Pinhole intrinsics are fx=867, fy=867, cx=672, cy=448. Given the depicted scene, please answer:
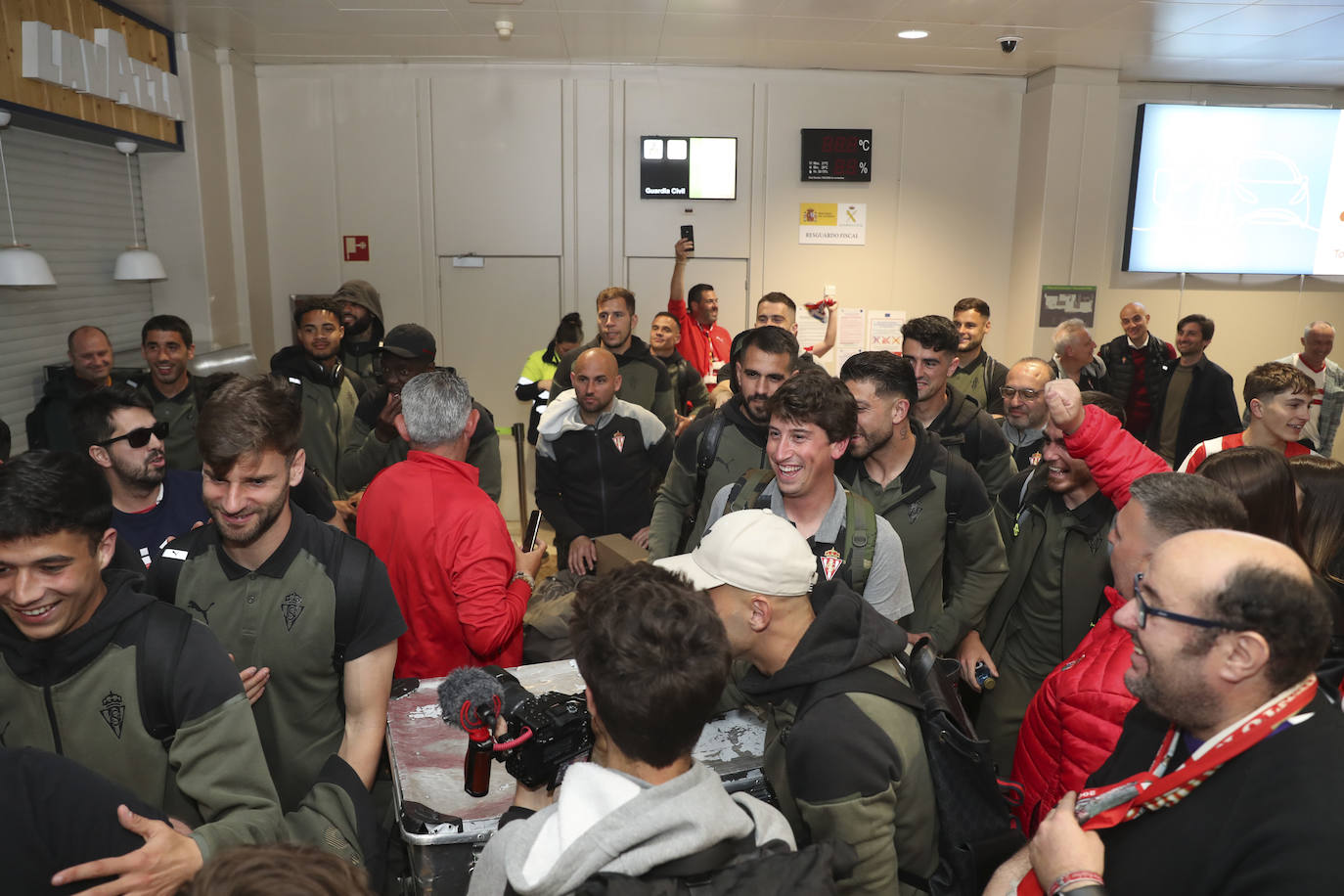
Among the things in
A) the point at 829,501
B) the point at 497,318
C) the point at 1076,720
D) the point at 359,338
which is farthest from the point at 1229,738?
the point at 497,318

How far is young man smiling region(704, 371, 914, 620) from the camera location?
252 centimetres

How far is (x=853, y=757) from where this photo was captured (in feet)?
5.06

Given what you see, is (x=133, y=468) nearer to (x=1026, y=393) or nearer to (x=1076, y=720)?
(x=1076, y=720)

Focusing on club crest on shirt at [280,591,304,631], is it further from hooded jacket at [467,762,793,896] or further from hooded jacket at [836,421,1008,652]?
hooded jacket at [836,421,1008,652]

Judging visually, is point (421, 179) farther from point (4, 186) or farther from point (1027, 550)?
point (1027, 550)

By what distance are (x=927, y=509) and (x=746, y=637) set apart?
1360 mm

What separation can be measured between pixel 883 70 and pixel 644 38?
2211 millimetres

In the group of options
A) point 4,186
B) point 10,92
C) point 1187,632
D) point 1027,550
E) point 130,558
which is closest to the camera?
point 1187,632

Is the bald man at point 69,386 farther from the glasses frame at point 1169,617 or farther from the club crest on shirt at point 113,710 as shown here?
the glasses frame at point 1169,617

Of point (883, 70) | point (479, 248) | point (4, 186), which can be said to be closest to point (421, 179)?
point (479, 248)

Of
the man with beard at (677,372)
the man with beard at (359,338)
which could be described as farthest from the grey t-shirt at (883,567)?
the man with beard at (359,338)

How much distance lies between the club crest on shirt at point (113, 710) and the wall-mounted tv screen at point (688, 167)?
6242 millimetres

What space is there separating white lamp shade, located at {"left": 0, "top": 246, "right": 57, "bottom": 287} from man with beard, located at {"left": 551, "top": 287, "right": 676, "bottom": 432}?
258 cm

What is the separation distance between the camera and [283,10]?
17.7 ft
